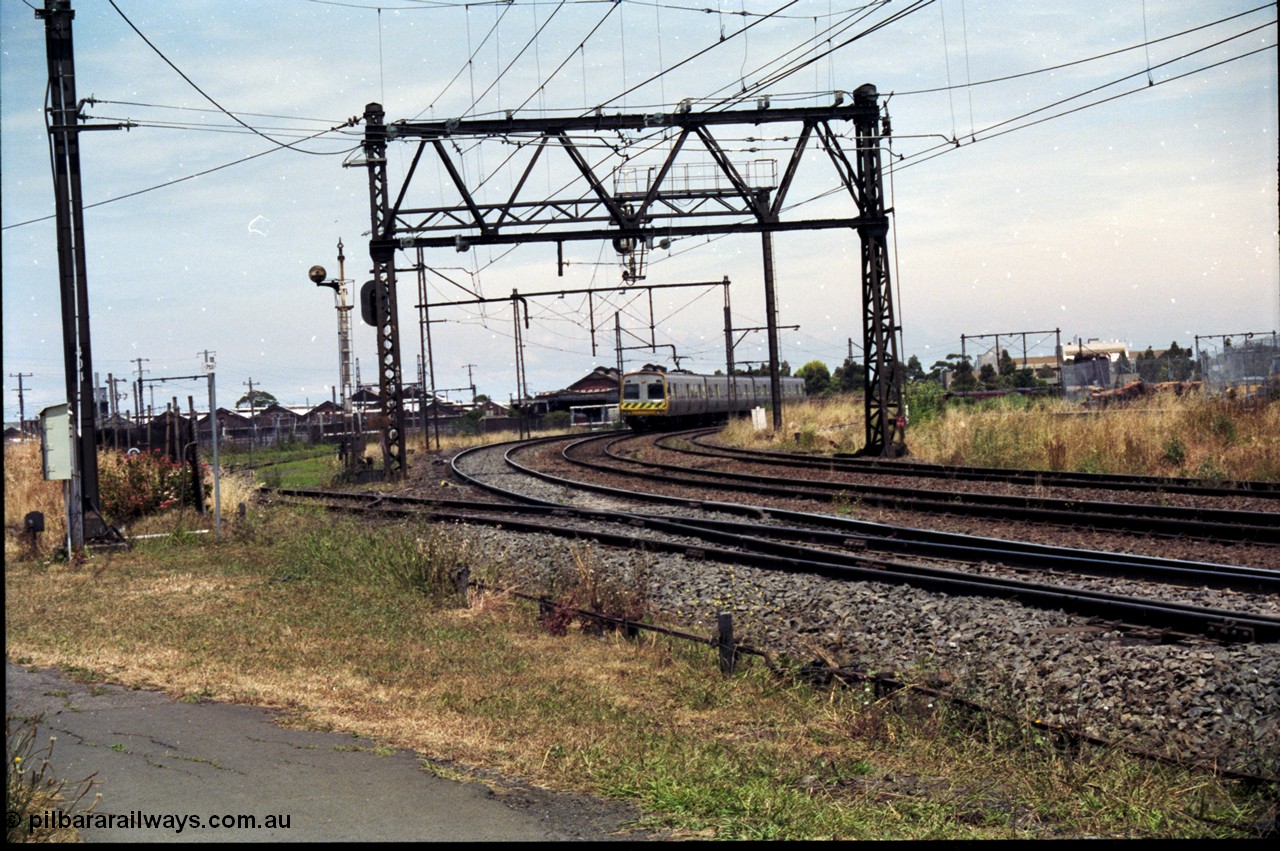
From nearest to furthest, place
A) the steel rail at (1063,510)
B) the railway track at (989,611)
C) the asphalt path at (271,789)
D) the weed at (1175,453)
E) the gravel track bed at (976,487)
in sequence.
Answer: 1. the asphalt path at (271,789)
2. the railway track at (989,611)
3. the steel rail at (1063,510)
4. the gravel track bed at (976,487)
5. the weed at (1175,453)

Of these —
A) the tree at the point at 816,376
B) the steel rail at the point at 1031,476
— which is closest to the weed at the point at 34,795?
the steel rail at the point at 1031,476

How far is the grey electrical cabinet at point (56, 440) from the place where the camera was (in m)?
14.7

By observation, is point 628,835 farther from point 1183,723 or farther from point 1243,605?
point 1243,605

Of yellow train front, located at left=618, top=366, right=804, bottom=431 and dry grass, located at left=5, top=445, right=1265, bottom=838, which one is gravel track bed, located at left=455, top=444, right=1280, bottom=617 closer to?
dry grass, located at left=5, top=445, right=1265, bottom=838

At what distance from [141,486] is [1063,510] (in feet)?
47.6

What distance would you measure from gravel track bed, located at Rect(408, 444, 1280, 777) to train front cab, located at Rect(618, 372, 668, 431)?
3937 centimetres

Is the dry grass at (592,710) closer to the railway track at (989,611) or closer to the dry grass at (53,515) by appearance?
the railway track at (989,611)

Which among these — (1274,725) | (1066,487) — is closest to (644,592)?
(1274,725)

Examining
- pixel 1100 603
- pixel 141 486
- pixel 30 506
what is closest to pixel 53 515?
pixel 141 486

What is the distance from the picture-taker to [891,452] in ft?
84.7

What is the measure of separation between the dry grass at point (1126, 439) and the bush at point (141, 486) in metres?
15.5

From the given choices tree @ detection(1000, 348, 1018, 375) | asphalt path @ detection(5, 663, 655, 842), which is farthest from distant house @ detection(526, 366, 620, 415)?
asphalt path @ detection(5, 663, 655, 842)

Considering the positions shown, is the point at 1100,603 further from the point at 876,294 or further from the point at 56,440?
the point at 876,294

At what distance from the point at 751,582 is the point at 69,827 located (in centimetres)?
804
